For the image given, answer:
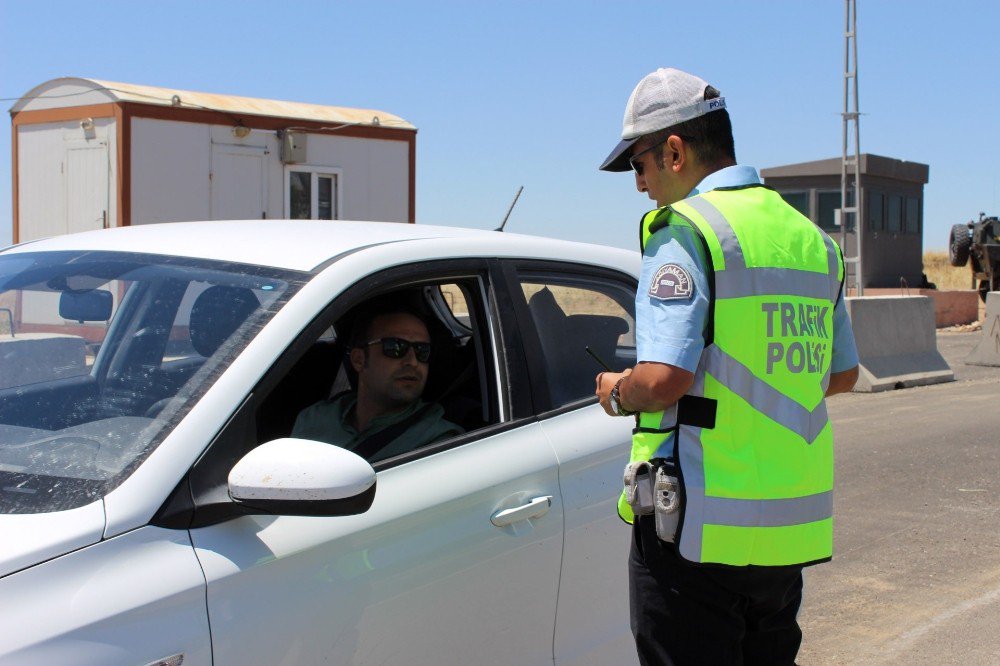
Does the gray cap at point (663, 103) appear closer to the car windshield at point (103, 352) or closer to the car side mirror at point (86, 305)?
the car windshield at point (103, 352)

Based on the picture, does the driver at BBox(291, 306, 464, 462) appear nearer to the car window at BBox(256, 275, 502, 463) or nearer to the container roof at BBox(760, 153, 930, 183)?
A: the car window at BBox(256, 275, 502, 463)

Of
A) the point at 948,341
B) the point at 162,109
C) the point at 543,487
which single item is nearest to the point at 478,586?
the point at 543,487

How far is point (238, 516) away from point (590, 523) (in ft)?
3.62

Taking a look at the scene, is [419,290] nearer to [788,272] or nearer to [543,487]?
A: [543,487]

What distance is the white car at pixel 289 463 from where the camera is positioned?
213 centimetres

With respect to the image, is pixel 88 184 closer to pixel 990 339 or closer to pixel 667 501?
pixel 990 339

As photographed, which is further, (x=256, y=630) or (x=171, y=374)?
(x=171, y=374)

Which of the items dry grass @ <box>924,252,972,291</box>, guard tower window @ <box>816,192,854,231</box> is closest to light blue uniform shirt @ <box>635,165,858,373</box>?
guard tower window @ <box>816,192,854,231</box>

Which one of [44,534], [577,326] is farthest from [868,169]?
[44,534]

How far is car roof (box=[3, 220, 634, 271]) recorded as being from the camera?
2.81m

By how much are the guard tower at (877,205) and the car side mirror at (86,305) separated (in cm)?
2555

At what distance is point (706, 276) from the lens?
2.40 m

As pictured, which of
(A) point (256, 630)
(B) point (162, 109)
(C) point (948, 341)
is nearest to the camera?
(A) point (256, 630)

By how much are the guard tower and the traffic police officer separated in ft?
83.5
